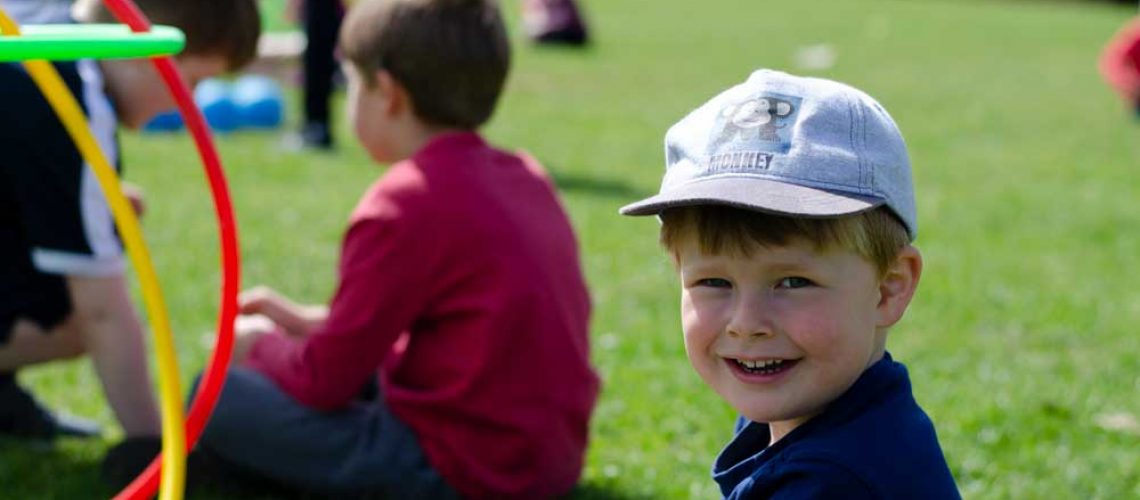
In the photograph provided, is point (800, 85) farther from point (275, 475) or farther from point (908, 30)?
point (908, 30)

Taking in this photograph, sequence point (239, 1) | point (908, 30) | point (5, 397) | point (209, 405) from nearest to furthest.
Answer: point (209, 405)
point (239, 1)
point (5, 397)
point (908, 30)

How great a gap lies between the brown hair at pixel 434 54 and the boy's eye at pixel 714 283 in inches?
63.6

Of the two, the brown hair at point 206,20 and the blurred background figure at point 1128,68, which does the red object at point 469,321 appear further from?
the blurred background figure at point 1128,68

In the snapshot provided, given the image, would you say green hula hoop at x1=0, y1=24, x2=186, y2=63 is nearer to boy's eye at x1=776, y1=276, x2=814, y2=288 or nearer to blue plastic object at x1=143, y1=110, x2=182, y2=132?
boy's eye at x1=776, y1=276, x2=814, y2=288

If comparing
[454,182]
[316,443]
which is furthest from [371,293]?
[316,443]

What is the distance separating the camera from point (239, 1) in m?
3.87

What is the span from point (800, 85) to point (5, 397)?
279 cm

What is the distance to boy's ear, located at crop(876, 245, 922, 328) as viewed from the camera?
2256 millimetres

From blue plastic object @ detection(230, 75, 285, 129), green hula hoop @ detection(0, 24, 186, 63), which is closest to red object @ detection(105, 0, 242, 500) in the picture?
green hula hoop @ detection(0, 24, 186, 63)

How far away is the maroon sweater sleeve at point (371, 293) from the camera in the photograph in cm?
353

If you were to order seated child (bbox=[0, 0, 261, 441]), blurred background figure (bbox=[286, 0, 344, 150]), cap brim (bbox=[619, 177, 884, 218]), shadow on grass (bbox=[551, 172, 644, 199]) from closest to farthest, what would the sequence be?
1. cap brim (bbox=[619, 177, 884, 218])
2. seated child (bbox=[0, 0, 261, 441])
3. shadow on grass (bbox=[551, 172, 644, 199])
4. blurred background figure (bbox=[286, 0, 344, 150])

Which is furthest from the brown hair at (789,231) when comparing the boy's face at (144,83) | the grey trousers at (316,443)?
the boy's face at (144,83)

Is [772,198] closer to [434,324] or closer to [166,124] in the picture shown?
[434,324]

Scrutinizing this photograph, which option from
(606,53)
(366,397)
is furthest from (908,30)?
(366,397)
